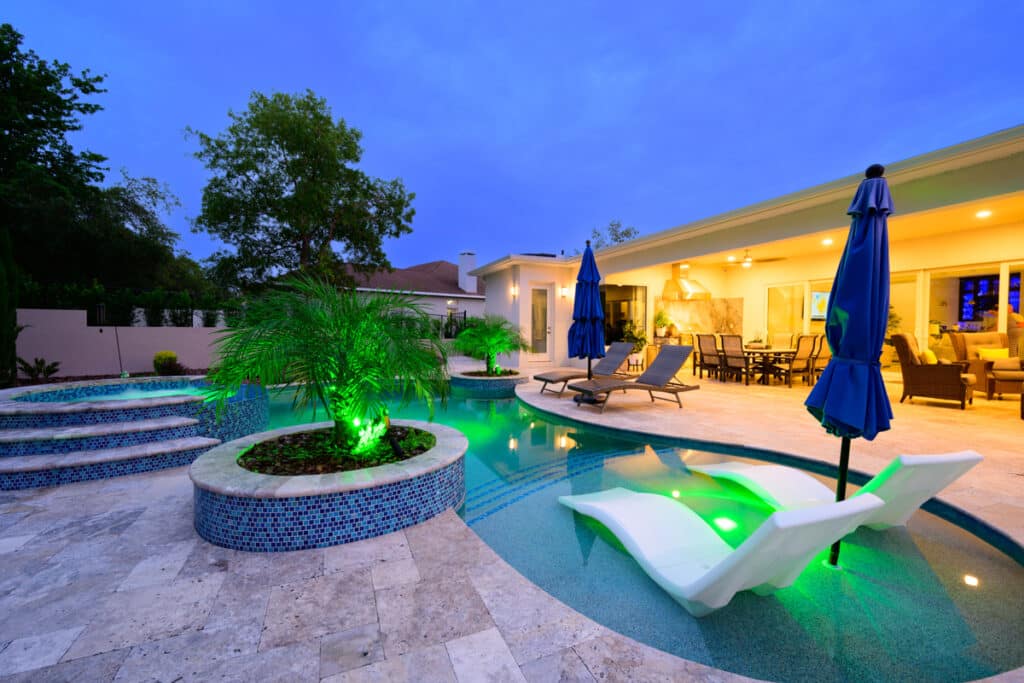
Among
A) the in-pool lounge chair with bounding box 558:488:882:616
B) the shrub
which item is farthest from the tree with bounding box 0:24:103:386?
the in-pool lounge chair with bounding box 558:488:882:616

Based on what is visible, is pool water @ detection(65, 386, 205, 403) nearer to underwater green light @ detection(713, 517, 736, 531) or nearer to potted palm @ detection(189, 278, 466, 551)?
potted palm @ detection(189, 278, 466, 551)

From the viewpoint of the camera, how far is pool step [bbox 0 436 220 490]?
12.8 feet

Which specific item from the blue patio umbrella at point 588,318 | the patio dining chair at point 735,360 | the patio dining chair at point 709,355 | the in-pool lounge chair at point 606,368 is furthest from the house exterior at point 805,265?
the in-pool lounge chair at point 606,368

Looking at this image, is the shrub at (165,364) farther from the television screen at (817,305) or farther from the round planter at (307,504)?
the television screen at (817,305)

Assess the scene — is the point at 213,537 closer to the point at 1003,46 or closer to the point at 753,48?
the point at 753,48

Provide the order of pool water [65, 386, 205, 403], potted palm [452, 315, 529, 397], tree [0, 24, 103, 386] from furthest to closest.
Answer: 1. tree [0, 24, 103, 386]
2. potted palm [452, 315, 529, 397]
3. pool water [65, 386, 205, 403]

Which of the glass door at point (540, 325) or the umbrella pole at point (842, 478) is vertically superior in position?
the glass door at point (540, 325)

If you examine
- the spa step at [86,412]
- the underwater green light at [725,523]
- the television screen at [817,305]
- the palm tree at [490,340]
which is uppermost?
the television screen at [817,305]

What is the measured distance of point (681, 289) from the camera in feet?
43.2

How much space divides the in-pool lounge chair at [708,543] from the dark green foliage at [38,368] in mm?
11835

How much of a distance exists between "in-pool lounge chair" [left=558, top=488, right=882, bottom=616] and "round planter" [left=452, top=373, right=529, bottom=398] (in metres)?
6.07

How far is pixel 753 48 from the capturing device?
142ft

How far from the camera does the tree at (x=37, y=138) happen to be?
1291 centimetres

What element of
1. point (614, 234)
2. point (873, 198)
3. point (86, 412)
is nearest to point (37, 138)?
point (86, 412)
